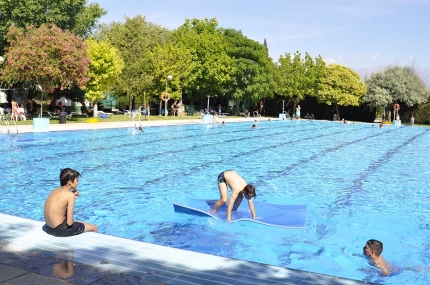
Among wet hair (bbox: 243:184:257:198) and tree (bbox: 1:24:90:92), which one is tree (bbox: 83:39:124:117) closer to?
tree (bbox: 1:24:90:92)

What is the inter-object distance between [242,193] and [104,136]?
16.8m

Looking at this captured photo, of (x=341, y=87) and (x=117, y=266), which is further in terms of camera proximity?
(x=341, y=87)

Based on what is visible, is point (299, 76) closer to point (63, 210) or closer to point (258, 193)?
point (258, 193)

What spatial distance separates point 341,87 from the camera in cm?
5444

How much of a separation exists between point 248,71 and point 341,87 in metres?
11.9

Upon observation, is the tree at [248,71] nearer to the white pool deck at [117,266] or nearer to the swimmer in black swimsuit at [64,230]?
the swimmer in black swimsuit at [64,230]

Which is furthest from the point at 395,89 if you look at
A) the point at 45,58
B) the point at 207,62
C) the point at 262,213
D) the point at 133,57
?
the point at 262,213

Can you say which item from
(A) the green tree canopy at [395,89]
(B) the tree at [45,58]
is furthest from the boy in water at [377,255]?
(A) the green tree canopy at [395,89]

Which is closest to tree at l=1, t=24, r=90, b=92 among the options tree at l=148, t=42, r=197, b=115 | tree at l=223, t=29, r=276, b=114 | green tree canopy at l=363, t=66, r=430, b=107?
tree at l=148, t=42, r=197, b=115

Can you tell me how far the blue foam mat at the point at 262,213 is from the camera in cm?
807

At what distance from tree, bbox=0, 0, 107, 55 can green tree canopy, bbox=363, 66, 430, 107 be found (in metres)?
34.6

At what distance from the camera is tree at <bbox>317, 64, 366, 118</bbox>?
Answer: 176 feet

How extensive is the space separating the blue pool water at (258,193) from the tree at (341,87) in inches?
1307

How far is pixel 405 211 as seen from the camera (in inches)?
388
